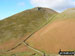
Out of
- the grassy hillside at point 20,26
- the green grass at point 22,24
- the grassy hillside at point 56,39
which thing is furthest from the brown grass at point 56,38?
the green grass at point 22,24

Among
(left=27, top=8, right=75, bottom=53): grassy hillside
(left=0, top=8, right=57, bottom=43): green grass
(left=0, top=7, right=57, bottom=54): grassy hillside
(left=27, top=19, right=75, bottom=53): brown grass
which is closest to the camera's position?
(left=27, top=8, right=75, bottom=53): grassy hillside

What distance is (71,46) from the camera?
7594 cm

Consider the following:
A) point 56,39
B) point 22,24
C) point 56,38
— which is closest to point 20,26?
point 22,24

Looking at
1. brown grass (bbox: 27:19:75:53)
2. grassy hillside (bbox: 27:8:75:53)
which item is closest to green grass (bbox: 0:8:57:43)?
grassy hillside (bbox: 27:8:75:53)

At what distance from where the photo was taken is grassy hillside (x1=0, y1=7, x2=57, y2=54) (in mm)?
99219

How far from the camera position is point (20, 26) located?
4774 inches

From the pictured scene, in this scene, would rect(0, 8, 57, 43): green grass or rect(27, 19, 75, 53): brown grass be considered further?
rect(0, 8, 57, 43): green grass

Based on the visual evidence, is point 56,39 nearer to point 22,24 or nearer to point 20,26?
point 20,26

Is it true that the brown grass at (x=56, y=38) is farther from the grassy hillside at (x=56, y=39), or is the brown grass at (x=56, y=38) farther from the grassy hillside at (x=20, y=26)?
the grassy hillside at (x=20, y=26)

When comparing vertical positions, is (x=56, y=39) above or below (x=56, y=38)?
below

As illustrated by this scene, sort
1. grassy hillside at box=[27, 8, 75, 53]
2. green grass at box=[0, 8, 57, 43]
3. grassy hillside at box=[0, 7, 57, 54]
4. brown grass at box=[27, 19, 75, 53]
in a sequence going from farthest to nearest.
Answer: green grass at box=[0, 8, 57, 43] < grassy hillside at box=[0, 7, 57, 54] < brown grass at box=[27, 19, 75, 53] < grassy hillside at box=[27, 8, 75, 53]

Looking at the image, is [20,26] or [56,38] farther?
[20,26]

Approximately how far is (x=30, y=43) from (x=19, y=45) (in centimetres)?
589

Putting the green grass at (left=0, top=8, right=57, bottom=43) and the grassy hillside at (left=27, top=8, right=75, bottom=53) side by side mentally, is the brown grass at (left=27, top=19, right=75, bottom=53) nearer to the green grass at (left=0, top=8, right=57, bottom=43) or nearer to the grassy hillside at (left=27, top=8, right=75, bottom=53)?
the grassy hillside at (left=27, top=8, right=75, bottom=53)
